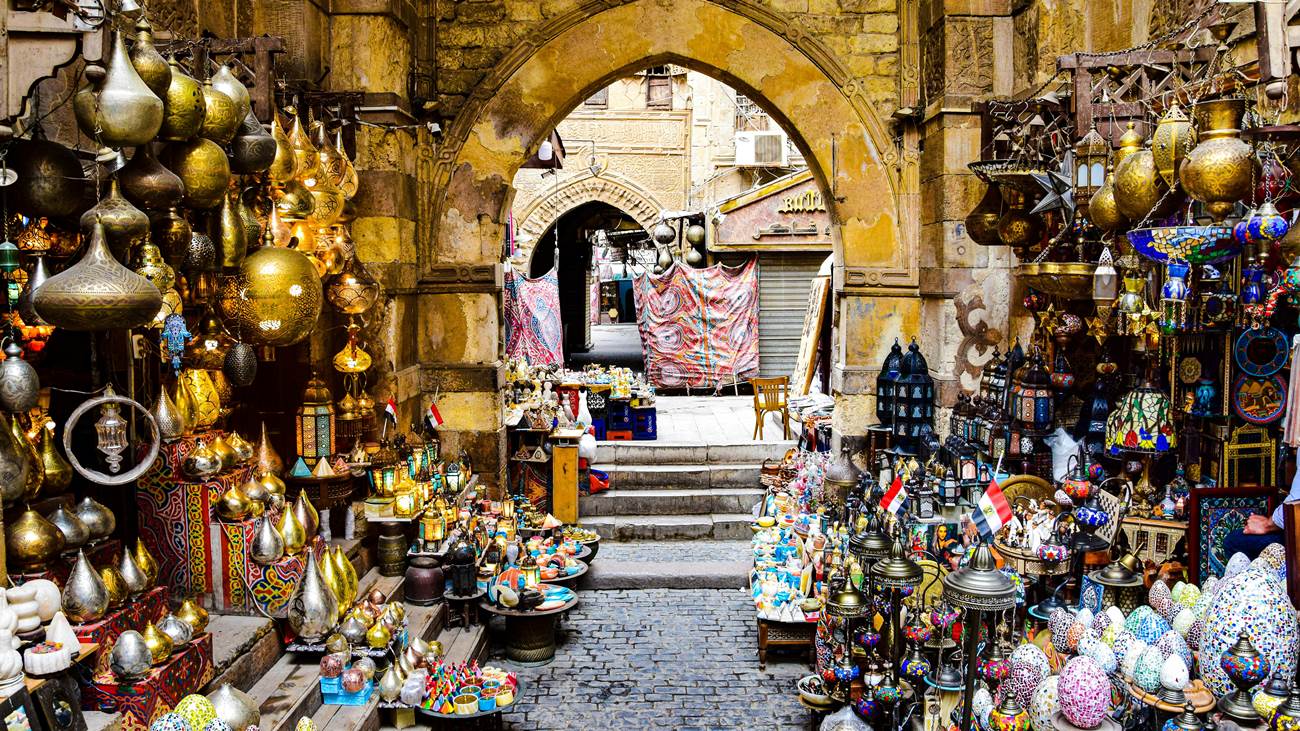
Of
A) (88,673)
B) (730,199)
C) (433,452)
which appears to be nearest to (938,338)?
(433,452)

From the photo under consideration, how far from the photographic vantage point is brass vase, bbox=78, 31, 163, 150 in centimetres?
327

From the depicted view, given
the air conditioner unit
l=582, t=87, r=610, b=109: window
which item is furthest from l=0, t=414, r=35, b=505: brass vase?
l=582, t=87, r=610, b=109: window

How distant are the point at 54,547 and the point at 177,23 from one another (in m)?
2.86

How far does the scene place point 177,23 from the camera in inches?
207

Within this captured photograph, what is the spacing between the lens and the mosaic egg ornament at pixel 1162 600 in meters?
3.86

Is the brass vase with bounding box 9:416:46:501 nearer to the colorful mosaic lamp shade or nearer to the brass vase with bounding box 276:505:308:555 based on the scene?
the brass vase with bounding box 276:505:308:555

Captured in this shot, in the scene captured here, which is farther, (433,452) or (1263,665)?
(433,452)

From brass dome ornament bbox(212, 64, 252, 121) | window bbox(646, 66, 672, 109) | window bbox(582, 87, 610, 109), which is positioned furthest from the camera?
window bbox(646, 66, 672, 109)

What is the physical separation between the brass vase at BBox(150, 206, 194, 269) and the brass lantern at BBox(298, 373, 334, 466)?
221cm

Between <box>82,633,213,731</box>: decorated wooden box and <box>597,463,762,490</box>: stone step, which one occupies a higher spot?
<box>82,633,213,731</box>: decorated wooden box

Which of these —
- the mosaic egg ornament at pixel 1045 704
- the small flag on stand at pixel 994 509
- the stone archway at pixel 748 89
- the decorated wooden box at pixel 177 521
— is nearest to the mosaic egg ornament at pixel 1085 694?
the mosaic egg ornament at pixel 1045 704

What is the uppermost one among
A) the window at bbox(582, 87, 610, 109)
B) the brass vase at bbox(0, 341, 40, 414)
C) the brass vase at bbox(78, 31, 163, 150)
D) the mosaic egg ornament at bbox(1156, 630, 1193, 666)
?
the window at bbox(582, 87, 610, 109)

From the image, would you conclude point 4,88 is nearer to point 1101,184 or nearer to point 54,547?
point 54,547

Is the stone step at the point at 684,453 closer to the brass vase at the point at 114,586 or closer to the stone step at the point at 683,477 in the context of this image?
the stone step at the point at 683,477
